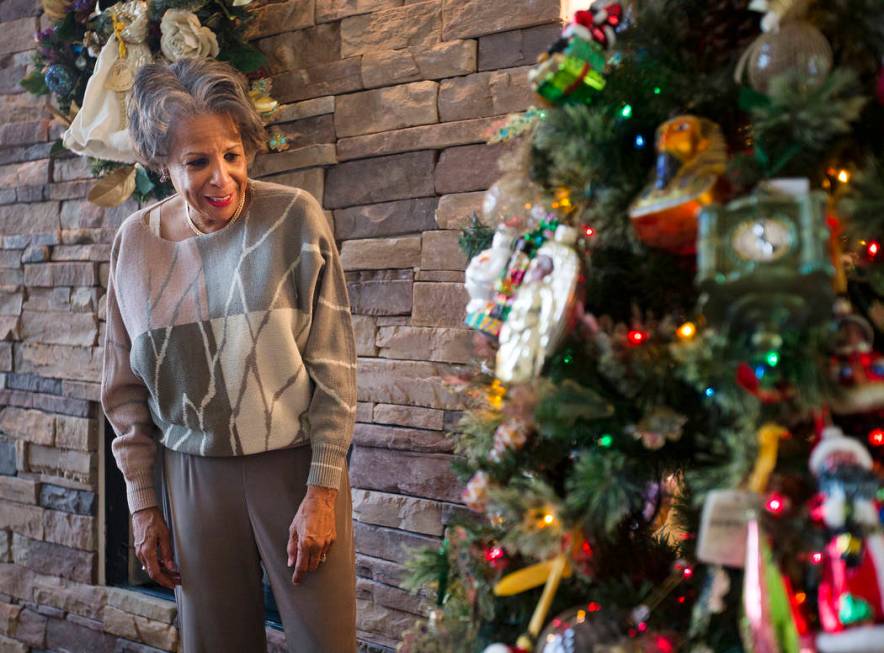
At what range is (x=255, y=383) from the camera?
136cm

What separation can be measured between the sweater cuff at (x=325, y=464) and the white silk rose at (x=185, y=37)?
0.93m

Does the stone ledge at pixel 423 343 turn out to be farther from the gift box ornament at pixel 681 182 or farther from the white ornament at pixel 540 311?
the gift box ornament at pixel 681 182

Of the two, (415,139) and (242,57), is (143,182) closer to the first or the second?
(242,57)

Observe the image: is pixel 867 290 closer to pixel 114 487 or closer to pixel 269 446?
pixel 269 446

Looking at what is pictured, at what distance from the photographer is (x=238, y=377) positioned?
4.47 ft

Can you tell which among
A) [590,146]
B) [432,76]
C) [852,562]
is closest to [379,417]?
[432,76]

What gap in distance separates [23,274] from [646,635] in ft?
7.09

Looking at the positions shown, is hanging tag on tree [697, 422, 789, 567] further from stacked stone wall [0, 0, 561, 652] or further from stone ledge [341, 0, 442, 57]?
stone ledge [341, 0, 442, 57]

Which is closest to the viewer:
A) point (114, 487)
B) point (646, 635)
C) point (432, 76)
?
point (646, 635)

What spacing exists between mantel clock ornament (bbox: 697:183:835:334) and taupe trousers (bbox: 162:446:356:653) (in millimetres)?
866

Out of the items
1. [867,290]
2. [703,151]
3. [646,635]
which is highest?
[703,151]

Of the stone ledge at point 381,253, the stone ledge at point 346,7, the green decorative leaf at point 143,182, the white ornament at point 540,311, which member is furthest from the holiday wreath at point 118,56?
the white ornament at point 540,311

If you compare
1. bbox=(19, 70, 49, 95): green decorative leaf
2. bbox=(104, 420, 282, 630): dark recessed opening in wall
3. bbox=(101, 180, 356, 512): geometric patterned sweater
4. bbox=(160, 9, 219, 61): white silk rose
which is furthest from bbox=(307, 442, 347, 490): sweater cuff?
bbox=(19, 70, 49, 95): green decorative leaf

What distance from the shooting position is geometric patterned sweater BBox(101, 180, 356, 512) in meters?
1.36
